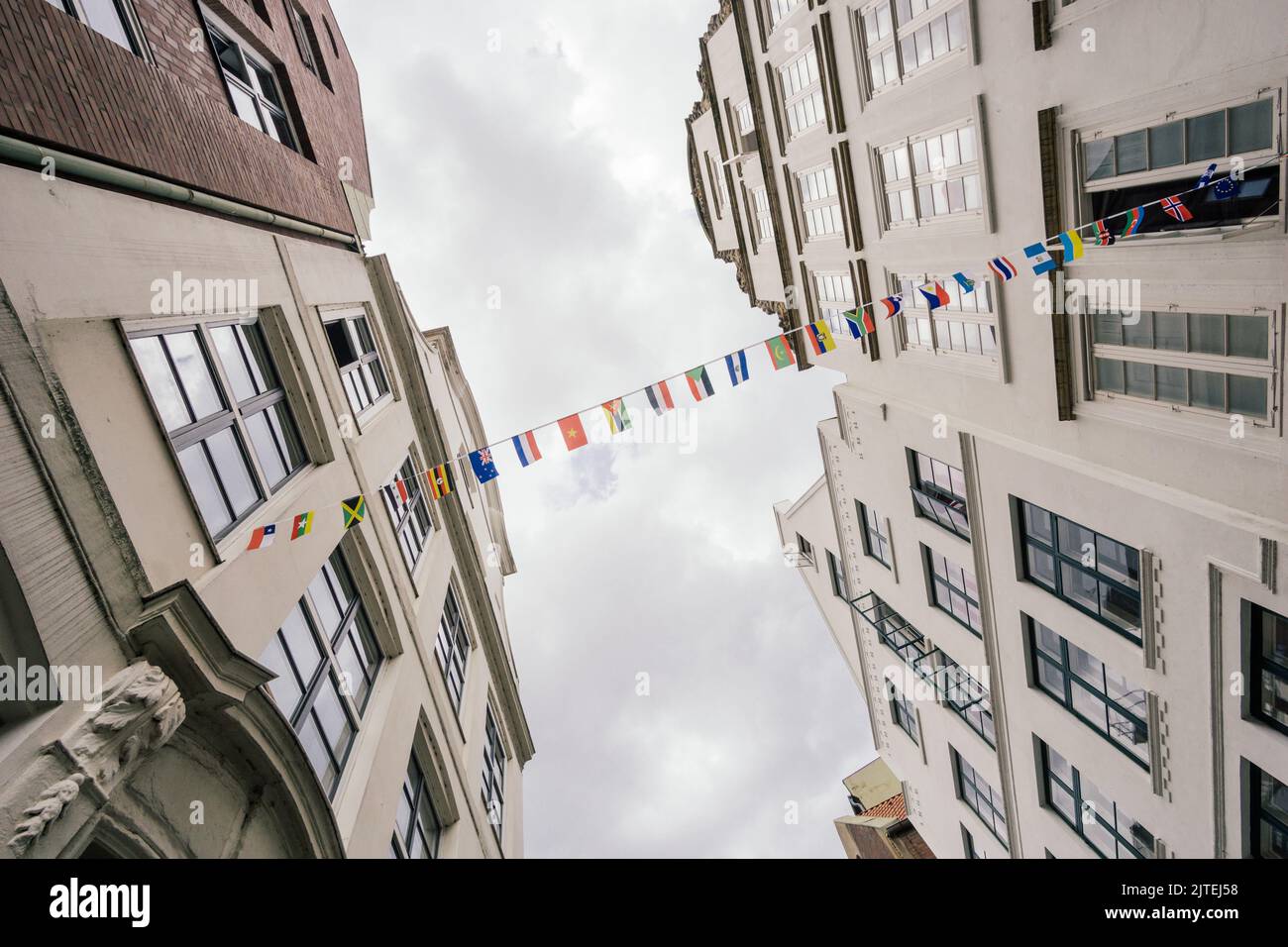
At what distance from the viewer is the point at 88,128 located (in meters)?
6.66

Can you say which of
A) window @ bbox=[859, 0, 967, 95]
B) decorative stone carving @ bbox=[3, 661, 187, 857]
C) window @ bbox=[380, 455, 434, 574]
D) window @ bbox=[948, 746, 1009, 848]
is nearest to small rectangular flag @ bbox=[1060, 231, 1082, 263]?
window @ bbox=[859, 0, 967, 95]

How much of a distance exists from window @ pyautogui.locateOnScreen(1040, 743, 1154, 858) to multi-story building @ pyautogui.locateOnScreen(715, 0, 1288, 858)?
61mm

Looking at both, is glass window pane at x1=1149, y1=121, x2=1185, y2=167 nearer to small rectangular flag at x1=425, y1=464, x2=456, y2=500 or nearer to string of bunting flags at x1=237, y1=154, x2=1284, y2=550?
string of bunting flags at x1=237, y1=154, x2=1284, y2=550

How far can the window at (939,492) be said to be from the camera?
14789 millimetres

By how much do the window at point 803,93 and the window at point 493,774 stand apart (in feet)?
72.0

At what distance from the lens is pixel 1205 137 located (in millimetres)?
7824

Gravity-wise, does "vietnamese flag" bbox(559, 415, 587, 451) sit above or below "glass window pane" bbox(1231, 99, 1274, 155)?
below

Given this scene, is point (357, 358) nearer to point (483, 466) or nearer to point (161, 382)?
point (483, 466)

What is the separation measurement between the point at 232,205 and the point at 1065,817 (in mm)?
20655

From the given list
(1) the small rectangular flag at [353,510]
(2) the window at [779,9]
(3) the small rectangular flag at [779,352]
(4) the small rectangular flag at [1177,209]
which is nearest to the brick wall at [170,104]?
(1) the small rectangular flag at [353,510]

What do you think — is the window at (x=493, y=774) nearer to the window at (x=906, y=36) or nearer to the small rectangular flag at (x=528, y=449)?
the small rectangular flag at (x=528, y=449)

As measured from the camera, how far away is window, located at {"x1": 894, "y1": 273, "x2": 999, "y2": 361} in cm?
1266

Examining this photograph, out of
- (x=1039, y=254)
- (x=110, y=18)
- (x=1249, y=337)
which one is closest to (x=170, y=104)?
(x=110, y=18)
